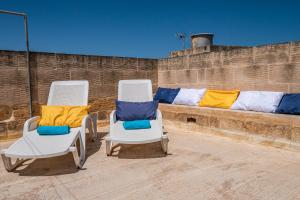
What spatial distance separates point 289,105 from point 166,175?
2.40m

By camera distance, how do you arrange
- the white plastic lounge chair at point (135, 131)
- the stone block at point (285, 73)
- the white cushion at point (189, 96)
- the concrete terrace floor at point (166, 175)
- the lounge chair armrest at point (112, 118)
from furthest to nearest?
1. the white cushion at point (189, 96)
2. the stone block at point (285, 73)
3. the lounge chair armrest at point (112, 118)
4. the white plastic lounge chair at point (135, 131)
5. the concrete terrace floor at point (166, 175)

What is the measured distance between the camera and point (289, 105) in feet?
12.4

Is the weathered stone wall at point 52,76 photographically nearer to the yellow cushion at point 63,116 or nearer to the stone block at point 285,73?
the yellow cushion at point 63,116

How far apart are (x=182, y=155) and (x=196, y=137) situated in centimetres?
114

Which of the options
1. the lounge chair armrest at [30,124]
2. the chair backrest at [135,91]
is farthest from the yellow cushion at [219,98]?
the lounge chair armrest at [30,124]

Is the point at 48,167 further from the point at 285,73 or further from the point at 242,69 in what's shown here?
the point at 285,73

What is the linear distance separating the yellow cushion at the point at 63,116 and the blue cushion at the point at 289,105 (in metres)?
3.27

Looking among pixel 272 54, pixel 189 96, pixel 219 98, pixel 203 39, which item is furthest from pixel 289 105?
pixel 203 39

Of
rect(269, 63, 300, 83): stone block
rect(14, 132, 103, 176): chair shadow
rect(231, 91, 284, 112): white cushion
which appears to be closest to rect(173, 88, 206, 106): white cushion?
rect(231, 91, 284, 112): white cushion

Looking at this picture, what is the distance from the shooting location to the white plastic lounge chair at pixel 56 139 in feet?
9.39

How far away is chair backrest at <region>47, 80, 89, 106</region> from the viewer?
4316 millimetres

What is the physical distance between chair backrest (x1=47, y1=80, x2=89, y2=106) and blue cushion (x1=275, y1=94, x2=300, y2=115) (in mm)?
3371

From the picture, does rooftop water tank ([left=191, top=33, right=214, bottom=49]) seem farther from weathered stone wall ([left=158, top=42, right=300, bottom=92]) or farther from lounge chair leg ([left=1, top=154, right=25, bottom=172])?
lounge chair leg ([left=1, top=154, right=25, bottom=172])

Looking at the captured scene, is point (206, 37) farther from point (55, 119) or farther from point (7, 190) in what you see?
point (7, 190)
